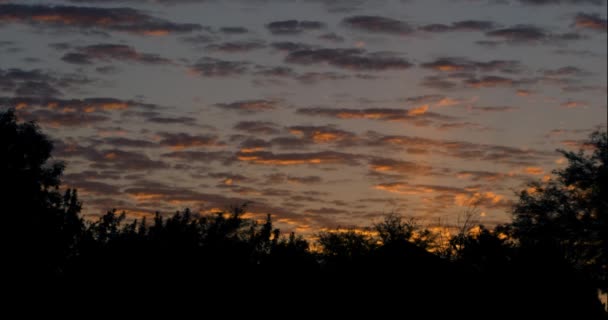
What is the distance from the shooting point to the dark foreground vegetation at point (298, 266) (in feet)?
136

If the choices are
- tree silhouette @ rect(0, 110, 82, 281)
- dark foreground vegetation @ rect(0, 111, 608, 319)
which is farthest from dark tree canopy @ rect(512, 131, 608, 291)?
tree silhouette @ rect(0, 110, 82, 281)

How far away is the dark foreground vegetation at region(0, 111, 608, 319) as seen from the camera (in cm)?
4144

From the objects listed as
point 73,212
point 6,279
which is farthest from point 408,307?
point 73,212

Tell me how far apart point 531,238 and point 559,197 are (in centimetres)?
465

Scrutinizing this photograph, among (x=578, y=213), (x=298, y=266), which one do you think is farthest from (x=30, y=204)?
(x=578, y=213)

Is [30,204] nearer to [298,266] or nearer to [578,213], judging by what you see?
[298,266]

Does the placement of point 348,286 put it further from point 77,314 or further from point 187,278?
point 77,314

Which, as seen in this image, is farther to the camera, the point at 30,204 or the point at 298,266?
the point at 30,204

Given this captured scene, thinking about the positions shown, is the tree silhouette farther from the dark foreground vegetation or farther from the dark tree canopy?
the dark tree canopy

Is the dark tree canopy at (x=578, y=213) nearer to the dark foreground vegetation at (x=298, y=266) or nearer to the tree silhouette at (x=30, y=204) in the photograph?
the dark foreground vegetation at (x=298, y=266)

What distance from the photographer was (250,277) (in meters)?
48.5

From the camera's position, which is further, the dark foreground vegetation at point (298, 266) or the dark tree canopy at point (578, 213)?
the dark tree canopy at point (578, 213)

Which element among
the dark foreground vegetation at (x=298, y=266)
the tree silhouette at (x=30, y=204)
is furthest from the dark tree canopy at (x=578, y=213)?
the tree silhouette at (x=30, y=204)

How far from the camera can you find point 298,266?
155 feet
